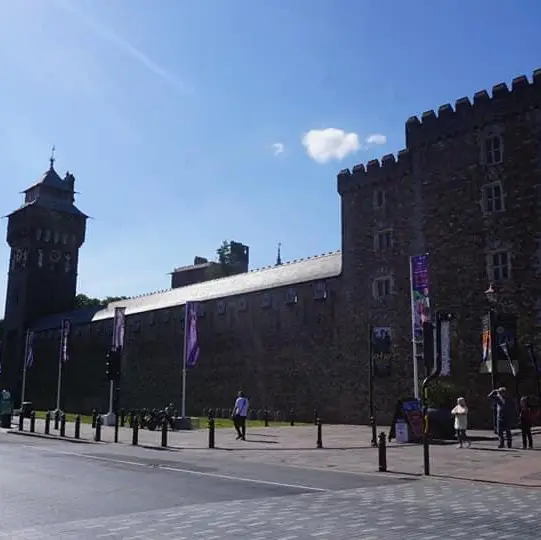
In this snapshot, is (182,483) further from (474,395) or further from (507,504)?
(474,395)

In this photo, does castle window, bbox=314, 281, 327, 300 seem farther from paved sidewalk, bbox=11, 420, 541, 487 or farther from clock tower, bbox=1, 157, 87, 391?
clock tower, bbox=1, 157, 87, 391

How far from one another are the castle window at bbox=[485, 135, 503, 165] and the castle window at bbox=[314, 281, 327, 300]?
1288 cm

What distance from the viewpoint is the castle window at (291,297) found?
138 ft

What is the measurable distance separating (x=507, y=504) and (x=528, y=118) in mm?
25020

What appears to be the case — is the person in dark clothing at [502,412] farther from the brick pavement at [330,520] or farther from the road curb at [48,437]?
the road curb at [48,437]

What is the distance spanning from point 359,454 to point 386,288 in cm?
1853

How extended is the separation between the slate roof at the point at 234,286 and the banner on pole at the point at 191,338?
11.0 metres

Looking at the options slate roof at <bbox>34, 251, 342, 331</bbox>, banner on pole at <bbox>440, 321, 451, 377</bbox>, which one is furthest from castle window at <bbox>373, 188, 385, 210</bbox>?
banner on pole at <bbox>440, 321, 451, 377</bbox>

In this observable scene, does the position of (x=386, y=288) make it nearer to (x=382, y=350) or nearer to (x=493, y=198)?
(x=382, y=350)

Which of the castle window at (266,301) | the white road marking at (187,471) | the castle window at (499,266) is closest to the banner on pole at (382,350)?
the castle window at (499,266)

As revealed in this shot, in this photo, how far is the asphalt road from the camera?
7410 millimetres

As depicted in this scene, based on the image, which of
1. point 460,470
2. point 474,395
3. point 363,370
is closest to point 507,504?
point 460,470

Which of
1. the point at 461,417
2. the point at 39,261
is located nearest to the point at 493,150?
the point at 461,417

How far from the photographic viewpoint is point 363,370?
36312 mm
